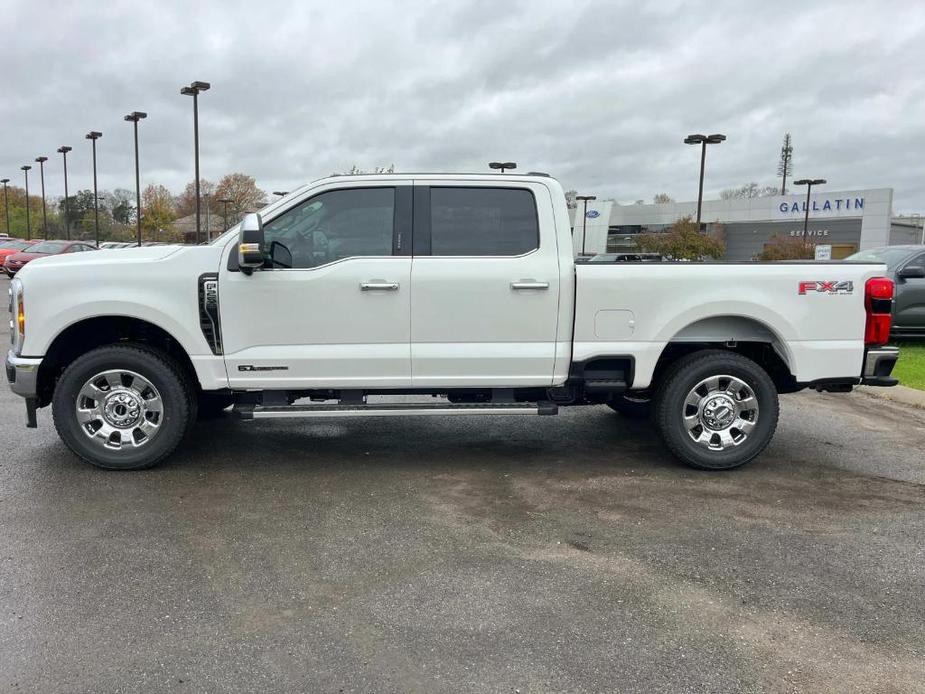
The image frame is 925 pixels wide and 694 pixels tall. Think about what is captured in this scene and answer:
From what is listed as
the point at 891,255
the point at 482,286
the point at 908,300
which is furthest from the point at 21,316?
the point at 891,255

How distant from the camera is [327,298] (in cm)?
524

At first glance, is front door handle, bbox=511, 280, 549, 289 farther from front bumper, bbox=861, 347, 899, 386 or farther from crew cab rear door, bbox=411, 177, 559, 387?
front bumper, bbox=861, 347, 899, 386

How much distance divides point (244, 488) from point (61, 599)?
1.69 metres

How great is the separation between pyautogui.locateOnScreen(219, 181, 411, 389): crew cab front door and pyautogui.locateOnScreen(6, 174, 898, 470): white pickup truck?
11mm

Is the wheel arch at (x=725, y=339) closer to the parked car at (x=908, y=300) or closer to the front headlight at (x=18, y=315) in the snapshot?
the front headlight at (x=18, y=315)

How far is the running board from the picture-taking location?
17.5 ft

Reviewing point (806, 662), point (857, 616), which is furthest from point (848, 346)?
point (806, 662)

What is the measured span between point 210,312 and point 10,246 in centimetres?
3550

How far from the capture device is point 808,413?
7.97 meters

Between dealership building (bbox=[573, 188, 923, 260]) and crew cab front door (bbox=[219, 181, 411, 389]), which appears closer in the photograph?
crew cab front door (bbox=[219, 181, 411, 389])

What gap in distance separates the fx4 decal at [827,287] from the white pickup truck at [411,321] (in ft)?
0.03

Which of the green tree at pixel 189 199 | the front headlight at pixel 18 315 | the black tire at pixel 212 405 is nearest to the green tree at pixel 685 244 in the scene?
the black tire at pixel 212 405

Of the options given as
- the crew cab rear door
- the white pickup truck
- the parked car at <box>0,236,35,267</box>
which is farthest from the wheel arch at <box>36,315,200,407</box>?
the parked car at <box>0,236,35,267</box>

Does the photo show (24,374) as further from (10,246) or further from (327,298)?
(10,246)
